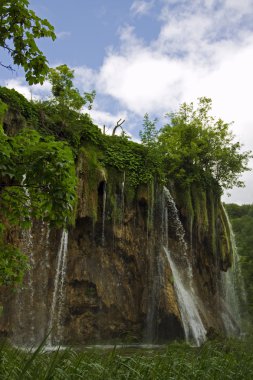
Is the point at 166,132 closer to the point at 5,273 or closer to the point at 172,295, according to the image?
the point at 172,295

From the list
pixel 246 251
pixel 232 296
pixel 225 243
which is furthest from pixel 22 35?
pixel 246 251

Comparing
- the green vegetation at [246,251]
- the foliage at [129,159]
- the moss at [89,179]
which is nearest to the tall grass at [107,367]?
the moss at [89,179]

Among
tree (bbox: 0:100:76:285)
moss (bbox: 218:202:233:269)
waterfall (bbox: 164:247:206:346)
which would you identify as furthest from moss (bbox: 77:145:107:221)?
tree (bbox: 0:100:76:285)

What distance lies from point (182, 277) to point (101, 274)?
229 inches

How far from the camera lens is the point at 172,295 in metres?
19.0

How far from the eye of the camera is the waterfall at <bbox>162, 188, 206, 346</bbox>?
758 inches

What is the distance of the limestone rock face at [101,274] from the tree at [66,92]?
3849 millimetres

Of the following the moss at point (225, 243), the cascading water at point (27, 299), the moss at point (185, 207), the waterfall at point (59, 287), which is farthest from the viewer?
the moss at point (225, 243)

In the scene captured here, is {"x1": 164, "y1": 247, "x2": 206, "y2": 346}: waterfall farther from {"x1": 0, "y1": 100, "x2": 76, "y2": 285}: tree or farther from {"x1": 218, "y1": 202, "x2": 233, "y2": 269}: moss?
{"x1": 0, "y1": 100, "x2": 76, "y2": 285}: tree

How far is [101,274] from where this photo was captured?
18219mm

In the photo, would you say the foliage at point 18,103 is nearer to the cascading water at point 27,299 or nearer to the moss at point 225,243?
the cascading water at point 27,299

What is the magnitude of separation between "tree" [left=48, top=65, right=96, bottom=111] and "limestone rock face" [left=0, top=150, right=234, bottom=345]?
385 cm

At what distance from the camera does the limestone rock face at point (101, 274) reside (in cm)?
1585

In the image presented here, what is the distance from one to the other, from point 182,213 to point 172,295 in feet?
19.0
